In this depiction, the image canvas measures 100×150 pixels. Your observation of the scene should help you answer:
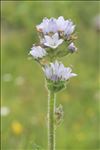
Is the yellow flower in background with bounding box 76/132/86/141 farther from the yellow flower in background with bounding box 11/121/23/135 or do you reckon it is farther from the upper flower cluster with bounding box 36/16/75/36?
the upper flower cluster with bounding box 36/16/75/36

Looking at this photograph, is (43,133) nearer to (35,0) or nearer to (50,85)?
(35,0)

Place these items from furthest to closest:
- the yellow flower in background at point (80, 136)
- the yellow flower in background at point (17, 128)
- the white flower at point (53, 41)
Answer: the yellow flower in background at point (80, 136) → the yellow flower in background at point (17, 128) → the white flower at point (53, 41)

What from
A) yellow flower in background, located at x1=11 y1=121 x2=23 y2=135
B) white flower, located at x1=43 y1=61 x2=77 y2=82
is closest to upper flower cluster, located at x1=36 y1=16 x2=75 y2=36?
white flower, located at x1=43 y1=61 x2=77 y2=82

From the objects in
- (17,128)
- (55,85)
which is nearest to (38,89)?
(17,128)

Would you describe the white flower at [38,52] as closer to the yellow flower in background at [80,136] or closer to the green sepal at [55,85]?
the green sepal at [55,85]

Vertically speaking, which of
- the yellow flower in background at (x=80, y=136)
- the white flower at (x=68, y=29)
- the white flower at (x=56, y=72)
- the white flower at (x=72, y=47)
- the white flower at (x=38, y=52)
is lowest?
the yellow flower in background at (x=80, y=136)

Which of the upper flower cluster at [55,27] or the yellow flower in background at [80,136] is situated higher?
the upper flower cluster at [55,27]

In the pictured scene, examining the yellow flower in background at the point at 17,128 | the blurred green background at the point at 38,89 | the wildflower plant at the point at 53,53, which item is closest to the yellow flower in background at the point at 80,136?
the blurred green background at the point at 38,89

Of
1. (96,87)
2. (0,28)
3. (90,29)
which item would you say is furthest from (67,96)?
(90,29)

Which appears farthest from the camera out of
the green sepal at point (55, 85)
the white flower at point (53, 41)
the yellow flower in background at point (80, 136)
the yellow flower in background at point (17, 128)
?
the yellow flower in background at point (80, 136)
